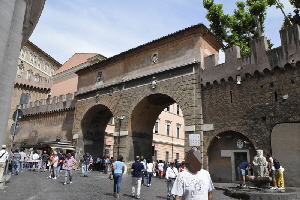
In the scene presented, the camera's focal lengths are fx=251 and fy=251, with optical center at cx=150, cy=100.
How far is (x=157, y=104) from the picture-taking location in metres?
20.2

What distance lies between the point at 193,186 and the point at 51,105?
95.6ft

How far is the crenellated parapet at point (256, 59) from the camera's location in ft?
43.2

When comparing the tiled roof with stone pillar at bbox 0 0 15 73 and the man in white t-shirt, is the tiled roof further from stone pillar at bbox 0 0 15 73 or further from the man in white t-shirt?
the man in white t-shirt

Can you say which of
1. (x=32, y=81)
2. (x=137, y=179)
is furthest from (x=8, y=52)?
(x=32, y=81)

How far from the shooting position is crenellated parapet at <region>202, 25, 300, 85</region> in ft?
43.2

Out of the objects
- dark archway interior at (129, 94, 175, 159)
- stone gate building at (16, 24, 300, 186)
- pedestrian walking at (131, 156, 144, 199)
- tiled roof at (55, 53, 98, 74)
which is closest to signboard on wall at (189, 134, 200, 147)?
stone gate building at (16, 24, 300, 186)

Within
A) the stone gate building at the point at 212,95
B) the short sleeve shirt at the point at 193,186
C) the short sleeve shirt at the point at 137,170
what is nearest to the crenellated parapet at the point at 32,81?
the stone gate building at the point at 212,95

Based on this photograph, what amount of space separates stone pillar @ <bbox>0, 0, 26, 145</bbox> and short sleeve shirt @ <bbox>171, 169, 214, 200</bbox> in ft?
15.2

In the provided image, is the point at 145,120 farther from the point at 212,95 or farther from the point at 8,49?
the point at 8,49

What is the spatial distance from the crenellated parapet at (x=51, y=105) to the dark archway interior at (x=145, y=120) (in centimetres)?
968

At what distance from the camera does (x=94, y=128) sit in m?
24.7

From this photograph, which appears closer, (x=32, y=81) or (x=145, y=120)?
(x=145, y=120)

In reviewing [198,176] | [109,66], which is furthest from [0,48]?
[109,66]

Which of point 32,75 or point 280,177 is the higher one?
point 32,75
